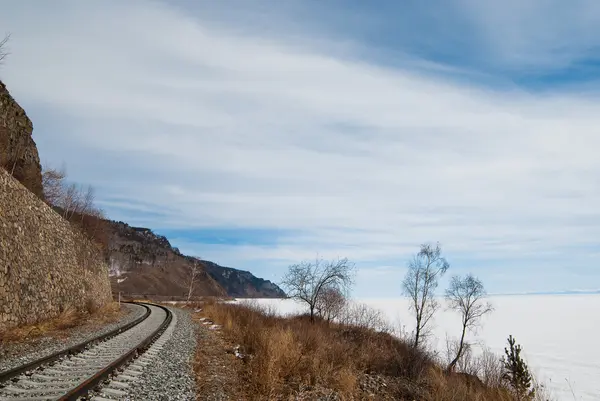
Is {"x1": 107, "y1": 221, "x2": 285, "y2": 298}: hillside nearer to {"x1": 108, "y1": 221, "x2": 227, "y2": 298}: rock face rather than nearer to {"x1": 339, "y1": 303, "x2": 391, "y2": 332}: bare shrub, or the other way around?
{"x1": 108, "y1": 221, "x2": 227, "y2": 298}: rock face

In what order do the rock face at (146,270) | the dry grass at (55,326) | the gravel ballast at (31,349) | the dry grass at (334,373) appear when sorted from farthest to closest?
the rock face at (146,270) → the dry grass at (55,326) → the gravel ballast at (31,349) → the dry grass at (334,373)

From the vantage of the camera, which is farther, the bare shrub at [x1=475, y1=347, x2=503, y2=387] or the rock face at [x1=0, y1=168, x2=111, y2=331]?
the rock face at [x1=0, y1=168, x2=111, y2=331]

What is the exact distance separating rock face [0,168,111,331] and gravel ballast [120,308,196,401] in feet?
21.1

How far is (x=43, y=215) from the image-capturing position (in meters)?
19.6

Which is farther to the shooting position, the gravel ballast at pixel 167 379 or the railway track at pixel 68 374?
the gravel ballast at pixel 167 379

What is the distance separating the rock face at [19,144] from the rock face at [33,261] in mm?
3841

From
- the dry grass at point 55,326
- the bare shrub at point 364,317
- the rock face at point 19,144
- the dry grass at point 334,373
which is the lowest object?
the dry grass at point 55,326

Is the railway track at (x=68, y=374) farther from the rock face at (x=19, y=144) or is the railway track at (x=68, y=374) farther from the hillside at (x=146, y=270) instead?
the hillside at (x=146, y=270)

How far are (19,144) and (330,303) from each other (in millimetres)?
25188

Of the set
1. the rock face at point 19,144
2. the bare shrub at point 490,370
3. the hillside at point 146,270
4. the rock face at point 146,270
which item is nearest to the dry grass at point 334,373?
the bare shrub at point 490,370

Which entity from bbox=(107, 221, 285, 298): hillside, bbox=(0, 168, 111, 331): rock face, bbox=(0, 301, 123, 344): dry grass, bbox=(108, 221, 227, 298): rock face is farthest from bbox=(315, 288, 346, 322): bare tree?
bbox=(108, 221, 227, 298): rock face

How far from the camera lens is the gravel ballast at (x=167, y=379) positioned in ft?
23.4

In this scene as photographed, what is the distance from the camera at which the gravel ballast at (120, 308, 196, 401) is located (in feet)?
23.4

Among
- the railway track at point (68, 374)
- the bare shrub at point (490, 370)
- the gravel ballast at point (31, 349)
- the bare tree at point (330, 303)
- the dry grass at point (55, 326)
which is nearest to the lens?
the railway track at point (68, 374)
